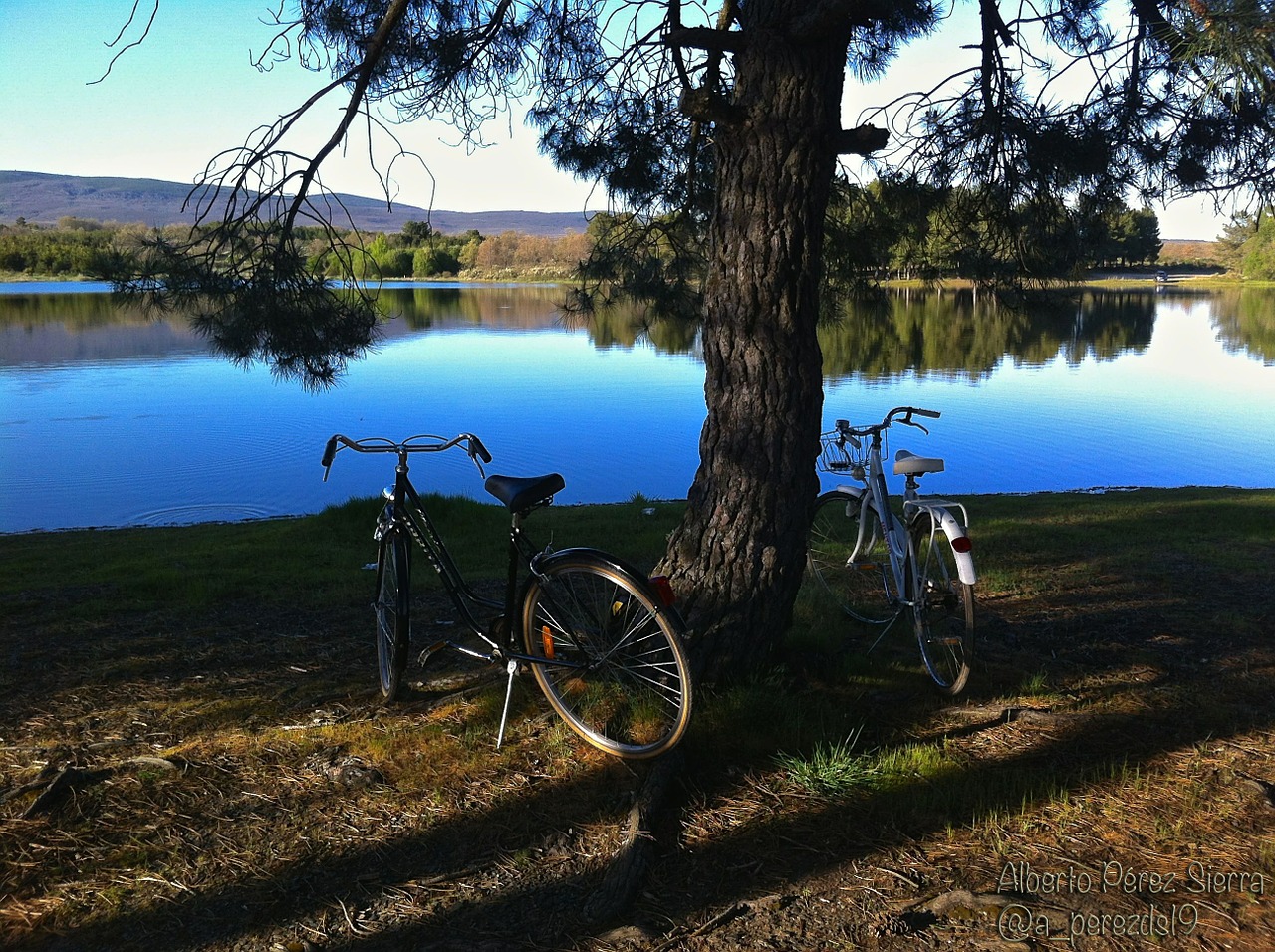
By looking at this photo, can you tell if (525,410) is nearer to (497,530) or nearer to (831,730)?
(497,530)

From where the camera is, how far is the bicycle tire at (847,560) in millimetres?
4052

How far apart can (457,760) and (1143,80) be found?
473 cm

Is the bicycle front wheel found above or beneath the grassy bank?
above

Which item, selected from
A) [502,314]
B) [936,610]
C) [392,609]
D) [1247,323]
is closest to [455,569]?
[392,609]

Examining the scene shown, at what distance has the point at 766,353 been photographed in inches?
123

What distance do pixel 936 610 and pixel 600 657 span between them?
153 centimetres

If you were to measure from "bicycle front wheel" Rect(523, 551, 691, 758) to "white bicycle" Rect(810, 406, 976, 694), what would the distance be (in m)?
1.05

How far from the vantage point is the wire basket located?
13.3 ft

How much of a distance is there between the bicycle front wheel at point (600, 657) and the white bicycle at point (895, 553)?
3.43ft

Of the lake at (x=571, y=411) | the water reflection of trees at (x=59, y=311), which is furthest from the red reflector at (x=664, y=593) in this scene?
the water reflection of trees at (x=59, y=311)

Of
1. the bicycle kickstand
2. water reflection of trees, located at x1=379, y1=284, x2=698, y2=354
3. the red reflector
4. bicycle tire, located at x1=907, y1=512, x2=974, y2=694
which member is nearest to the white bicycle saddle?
bicycle tire, located at x1=907, y1=512, x2=974, y2=694

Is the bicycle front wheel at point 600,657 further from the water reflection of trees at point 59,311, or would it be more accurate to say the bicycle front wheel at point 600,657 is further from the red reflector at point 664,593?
the water reflection of trees at point 59,311

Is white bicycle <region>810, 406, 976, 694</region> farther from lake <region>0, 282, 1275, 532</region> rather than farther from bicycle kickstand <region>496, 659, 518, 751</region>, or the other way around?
lake <region>0, 282, 1275, 532</region>

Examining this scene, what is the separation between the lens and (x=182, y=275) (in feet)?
13.9
